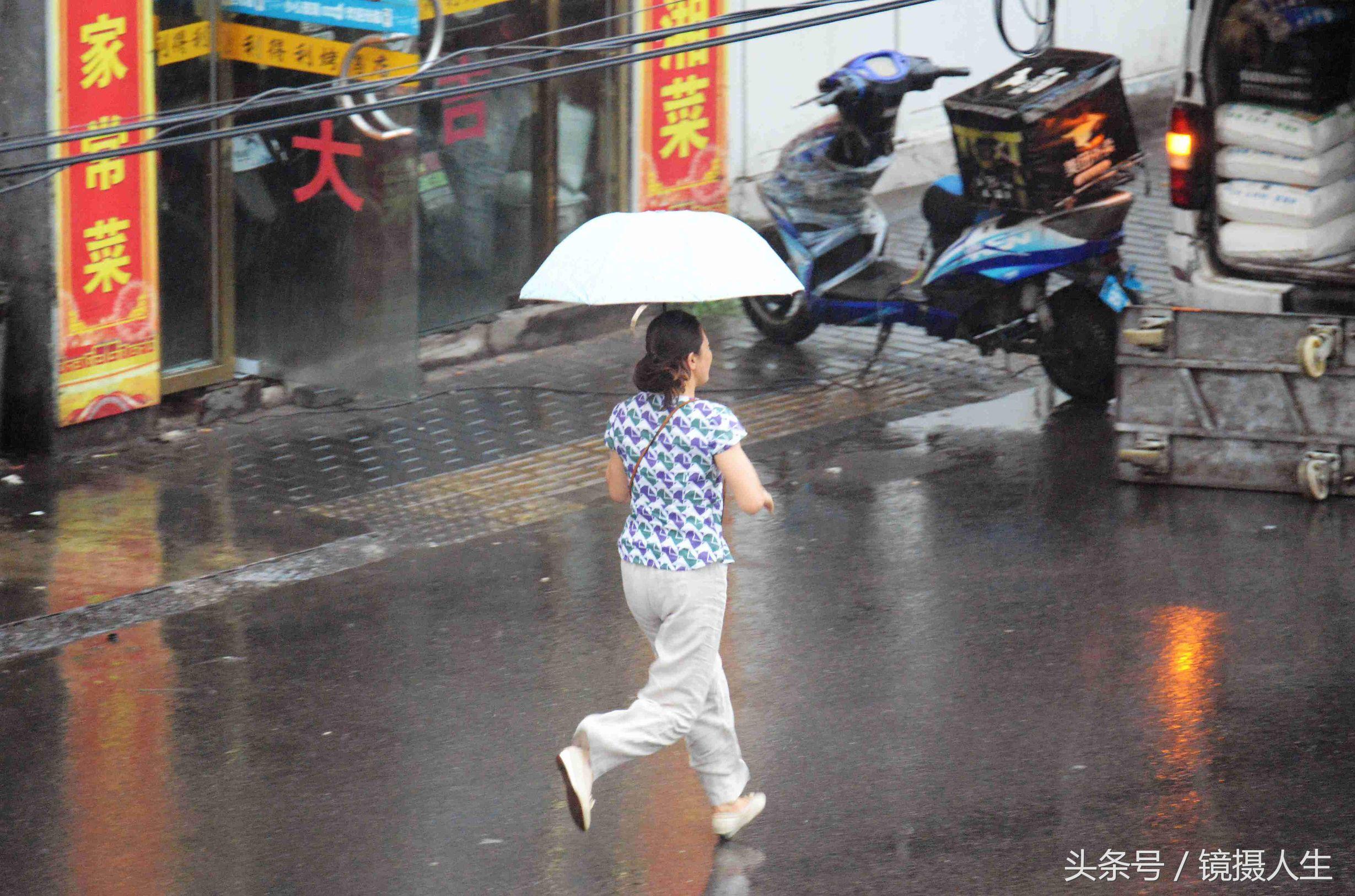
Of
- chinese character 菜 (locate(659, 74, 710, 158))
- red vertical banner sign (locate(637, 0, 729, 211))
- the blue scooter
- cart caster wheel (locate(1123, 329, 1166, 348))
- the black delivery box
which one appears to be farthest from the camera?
chinese character 菜 (locate(659, 74, 710, 158))

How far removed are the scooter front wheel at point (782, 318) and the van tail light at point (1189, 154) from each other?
2.61 metres

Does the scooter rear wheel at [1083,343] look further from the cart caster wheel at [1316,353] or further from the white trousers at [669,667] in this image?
the white trousers at [669,667]

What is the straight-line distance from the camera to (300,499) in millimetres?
9164

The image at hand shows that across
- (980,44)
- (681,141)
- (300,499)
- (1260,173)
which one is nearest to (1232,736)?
(1260,173)

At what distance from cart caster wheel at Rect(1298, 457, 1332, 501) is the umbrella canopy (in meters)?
4.11

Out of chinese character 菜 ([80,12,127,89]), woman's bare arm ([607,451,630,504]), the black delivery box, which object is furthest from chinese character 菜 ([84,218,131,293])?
woman's bare arm ([607,451,630,504])

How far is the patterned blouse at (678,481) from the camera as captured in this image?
5.25m

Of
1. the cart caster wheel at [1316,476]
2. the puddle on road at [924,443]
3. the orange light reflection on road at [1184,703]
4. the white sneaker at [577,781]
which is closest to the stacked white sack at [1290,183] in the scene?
the cart caster wheel at [1316,476]

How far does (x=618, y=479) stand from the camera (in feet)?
18.0

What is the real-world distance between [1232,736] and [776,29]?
345 cm

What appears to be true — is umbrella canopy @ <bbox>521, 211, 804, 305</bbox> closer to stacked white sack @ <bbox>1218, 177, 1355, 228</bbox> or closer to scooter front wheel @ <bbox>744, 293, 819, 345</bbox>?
stacked white sack @ <bbox>1218, 177, 1355, 228</bbox>

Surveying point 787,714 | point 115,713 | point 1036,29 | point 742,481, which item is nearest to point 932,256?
point 787,714

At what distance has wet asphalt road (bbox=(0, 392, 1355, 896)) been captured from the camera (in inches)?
213

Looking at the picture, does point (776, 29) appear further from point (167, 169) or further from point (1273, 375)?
point (167, 169)
